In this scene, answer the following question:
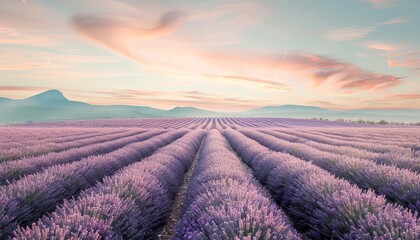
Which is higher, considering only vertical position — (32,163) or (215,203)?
(215,203)

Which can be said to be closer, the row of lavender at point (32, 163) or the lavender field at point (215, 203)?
the lavender field at point (215, 203)

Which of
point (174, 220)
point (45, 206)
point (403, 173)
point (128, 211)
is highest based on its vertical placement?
point (403, 173)

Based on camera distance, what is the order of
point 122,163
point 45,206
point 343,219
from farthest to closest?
1. point 122,163
2. point 45,206
3. point 343,219

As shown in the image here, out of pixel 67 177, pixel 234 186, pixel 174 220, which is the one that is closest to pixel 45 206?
pixel 67 177

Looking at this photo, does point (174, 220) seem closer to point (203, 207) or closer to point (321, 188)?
point (203, 207)

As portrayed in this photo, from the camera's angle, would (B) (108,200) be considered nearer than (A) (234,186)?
Yes

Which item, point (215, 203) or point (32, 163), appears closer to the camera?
point (215, 203)

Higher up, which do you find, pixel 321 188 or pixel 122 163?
pixel 321 188

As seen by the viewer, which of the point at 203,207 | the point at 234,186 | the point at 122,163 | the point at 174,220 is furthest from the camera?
the point at 122,163

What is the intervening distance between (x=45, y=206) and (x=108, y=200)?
1560 millimetres

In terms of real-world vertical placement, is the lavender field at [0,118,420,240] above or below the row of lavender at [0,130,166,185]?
above

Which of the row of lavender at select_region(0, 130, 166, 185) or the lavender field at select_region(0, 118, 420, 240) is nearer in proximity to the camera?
the lavender field at select_region(0, 118, 420, 240)

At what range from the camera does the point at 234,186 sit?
3.85 meters

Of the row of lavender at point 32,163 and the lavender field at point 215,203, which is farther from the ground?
the lavender field at point 215,203
